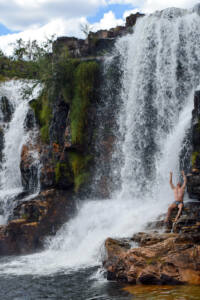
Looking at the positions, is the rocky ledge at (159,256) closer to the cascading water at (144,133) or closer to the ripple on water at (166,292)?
the ripple on water at (166,292)

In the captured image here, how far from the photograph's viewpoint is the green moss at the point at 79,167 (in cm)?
1847

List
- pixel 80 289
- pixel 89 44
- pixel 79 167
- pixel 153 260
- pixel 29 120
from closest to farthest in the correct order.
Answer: pixel 153 260
pixel 80 289
pixel 79 167
pixel 89 44
pixel 29 120

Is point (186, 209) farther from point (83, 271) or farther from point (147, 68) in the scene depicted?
point (147, 68)

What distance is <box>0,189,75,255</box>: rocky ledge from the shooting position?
17.0m

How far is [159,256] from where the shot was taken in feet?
32.0

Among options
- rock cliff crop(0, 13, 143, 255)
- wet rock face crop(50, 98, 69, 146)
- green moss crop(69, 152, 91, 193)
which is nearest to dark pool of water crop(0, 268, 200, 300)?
rock cliff crop(0, 13, 143, 255)

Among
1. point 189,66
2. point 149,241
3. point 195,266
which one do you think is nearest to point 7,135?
point 189,66

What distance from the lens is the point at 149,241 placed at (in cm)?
1086

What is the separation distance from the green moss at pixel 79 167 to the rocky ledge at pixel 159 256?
6927 mm

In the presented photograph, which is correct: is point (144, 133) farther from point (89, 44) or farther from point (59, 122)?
point (89, 44)

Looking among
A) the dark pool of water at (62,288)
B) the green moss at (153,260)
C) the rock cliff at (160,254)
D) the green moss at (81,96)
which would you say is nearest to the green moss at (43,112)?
the green moss at (81,96)

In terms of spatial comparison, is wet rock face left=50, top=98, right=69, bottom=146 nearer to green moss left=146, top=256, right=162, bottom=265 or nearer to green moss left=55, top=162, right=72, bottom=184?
green moss left=55, top=162, right=72, bottom=184

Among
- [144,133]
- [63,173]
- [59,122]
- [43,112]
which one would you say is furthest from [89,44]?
[63,173]

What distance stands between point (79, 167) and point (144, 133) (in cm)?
347
